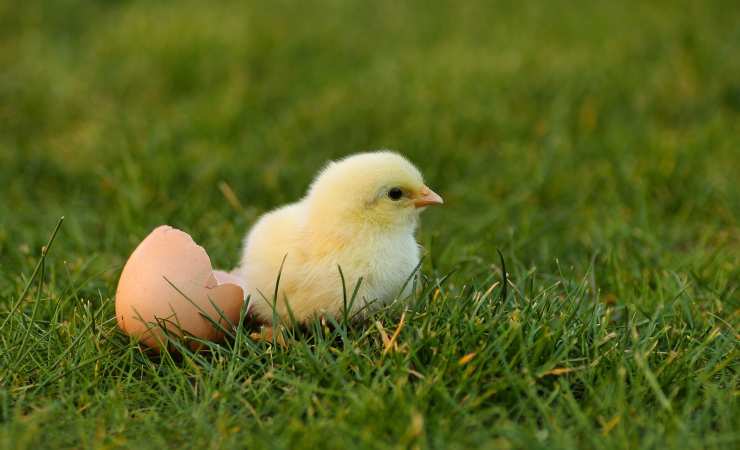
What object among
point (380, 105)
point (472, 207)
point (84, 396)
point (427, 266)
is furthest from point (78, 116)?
point (84, 396)

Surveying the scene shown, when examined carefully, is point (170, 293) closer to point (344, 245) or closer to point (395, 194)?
point (344, 245)

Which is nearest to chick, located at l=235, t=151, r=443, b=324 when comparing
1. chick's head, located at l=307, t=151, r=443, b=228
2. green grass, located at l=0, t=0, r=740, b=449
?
chick's head, located at l=307, t=151, r=443, b=228

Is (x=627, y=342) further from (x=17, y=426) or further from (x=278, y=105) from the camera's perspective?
(x=278, y=105)

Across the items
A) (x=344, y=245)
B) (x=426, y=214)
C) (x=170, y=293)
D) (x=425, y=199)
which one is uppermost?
(x=425, y=199)

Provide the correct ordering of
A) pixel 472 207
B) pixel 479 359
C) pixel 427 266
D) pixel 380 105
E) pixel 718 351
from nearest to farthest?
pixel 479 359 → pixel 718 351 → pixel 427 266 → pixel 472 207 → pixel 380 105

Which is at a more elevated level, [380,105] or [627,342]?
[380,105]

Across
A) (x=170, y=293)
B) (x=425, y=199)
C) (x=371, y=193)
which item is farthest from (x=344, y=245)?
(x=170, y=293)
